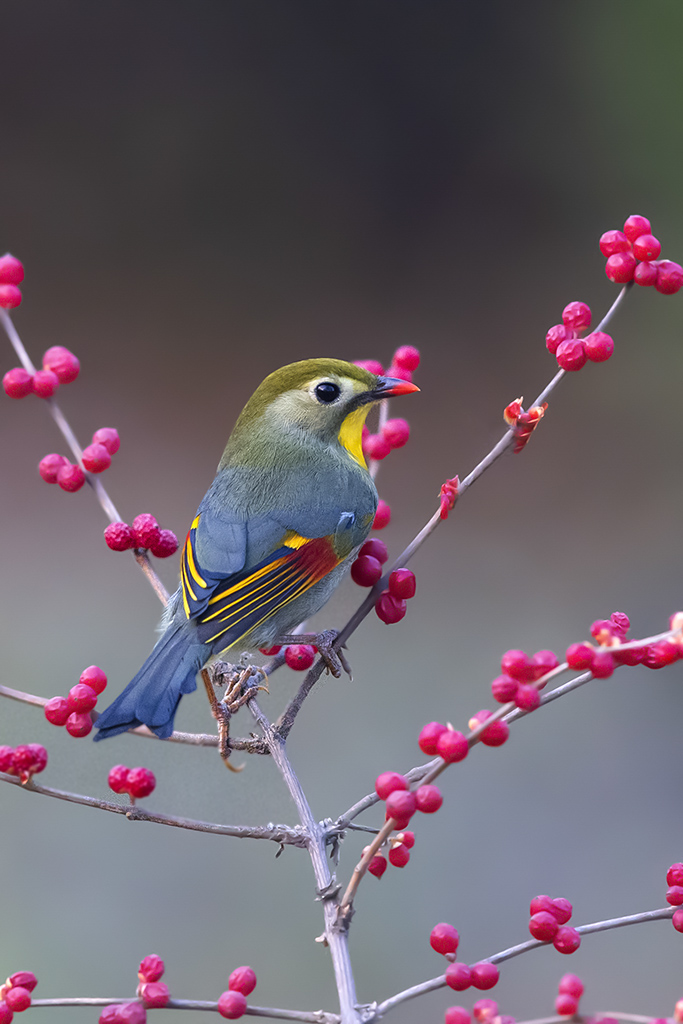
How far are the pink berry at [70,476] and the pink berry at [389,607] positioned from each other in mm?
427

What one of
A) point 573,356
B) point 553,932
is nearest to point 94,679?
point 553,932

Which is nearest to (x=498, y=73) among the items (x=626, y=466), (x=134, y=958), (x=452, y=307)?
(x=452, y=307)

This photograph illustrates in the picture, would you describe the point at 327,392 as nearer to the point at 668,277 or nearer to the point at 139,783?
the point at 668,277

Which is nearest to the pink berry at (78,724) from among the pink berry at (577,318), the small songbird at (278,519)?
the small songbird at (278,519)

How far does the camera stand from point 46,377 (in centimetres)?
125

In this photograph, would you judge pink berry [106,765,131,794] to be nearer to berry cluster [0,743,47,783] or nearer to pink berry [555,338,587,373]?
berry cluster [0,743,47,783]

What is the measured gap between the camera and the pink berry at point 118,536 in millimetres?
1240

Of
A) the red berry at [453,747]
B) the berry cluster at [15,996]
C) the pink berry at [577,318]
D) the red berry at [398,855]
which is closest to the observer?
the red berry at [453,747]

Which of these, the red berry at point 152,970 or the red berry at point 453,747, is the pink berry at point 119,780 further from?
the red berry at point 453,747

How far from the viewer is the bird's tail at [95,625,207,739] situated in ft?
3.36

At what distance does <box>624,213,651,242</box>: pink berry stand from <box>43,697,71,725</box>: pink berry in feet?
2.67

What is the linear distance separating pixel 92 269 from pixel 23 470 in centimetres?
118

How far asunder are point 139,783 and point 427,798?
31 cm

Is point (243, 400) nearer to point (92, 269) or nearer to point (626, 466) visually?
point (92, 269)
